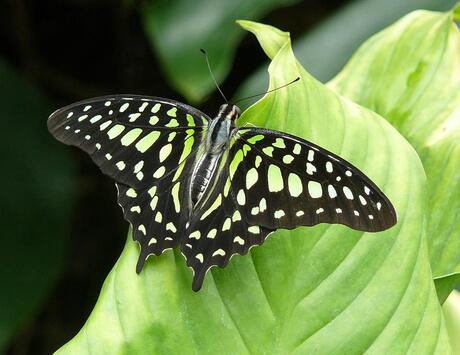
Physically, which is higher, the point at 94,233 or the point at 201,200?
the point at 201,200

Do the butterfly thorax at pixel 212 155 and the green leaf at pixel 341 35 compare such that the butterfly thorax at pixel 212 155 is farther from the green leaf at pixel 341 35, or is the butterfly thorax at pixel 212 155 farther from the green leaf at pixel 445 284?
the green leaf at pixel 341 35

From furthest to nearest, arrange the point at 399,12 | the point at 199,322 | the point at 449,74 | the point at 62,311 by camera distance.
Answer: the point at 62,311 → the point at 399,12 → the point at 449,74 → the point at 199,322

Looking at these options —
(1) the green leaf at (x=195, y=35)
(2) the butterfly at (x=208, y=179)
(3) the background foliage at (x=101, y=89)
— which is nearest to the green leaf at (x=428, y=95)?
(3) the background foliage at (x=101, y=89)

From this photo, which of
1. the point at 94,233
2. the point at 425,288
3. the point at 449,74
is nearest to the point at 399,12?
the point at 449,74

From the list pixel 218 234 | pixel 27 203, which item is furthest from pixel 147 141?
pixel 27 203

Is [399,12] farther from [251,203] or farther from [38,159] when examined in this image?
[38,159]

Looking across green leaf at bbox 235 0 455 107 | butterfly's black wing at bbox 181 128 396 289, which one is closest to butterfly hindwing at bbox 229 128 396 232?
butterfly's black wing at bbox 181 128 396 289

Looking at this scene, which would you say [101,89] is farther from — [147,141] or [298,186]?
[298,186]
